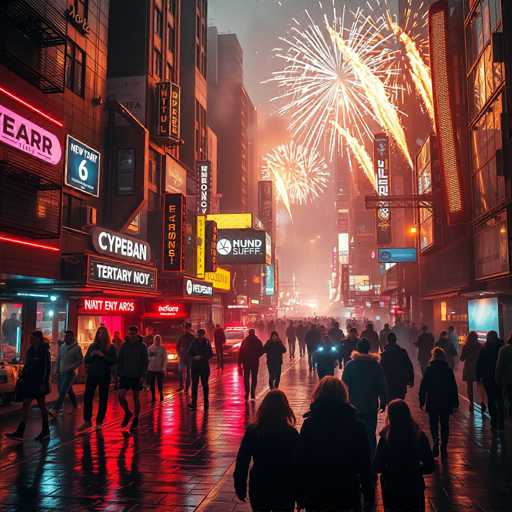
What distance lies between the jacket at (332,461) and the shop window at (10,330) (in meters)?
14.0

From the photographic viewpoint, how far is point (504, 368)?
10.1 metres

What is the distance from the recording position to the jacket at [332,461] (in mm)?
3748

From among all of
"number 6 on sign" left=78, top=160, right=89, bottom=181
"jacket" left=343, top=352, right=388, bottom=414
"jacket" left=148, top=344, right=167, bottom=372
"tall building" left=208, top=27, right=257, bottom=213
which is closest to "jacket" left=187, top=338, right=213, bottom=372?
"jacket" left=148, top=344, right=167, bottom=372

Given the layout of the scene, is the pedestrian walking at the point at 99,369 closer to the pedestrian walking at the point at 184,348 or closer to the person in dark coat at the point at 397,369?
the pedestrian walking at the point at 184,348

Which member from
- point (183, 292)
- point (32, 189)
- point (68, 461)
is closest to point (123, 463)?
point (68, 461)

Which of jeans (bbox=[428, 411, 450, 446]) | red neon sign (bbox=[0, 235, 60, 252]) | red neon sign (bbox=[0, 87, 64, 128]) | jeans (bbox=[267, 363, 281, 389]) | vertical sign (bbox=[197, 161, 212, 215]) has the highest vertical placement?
vertical sign (bbox=[197, 161, 212, 215])

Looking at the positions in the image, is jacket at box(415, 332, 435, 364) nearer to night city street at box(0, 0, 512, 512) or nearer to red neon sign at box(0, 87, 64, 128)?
night city street at box(0, 0, 512, 512)

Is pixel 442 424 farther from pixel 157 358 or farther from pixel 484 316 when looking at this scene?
pixel 484 316

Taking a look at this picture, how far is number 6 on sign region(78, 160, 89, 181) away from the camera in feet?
62.7

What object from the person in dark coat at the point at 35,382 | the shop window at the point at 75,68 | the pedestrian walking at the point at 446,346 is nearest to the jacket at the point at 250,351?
the pedestrian walking at the point at 446,346

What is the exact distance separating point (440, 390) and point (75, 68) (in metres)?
19.1

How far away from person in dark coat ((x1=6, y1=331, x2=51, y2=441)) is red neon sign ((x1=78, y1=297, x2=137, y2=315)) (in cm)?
993

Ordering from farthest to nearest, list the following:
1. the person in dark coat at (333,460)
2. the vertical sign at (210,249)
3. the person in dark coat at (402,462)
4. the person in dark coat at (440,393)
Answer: the vertical sign at (210,249) → the person in dark coat at (440,393) → the person in dark coat at (402,462) → the person in dark coat at (333,460)

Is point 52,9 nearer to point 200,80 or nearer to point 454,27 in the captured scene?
point 454,27
